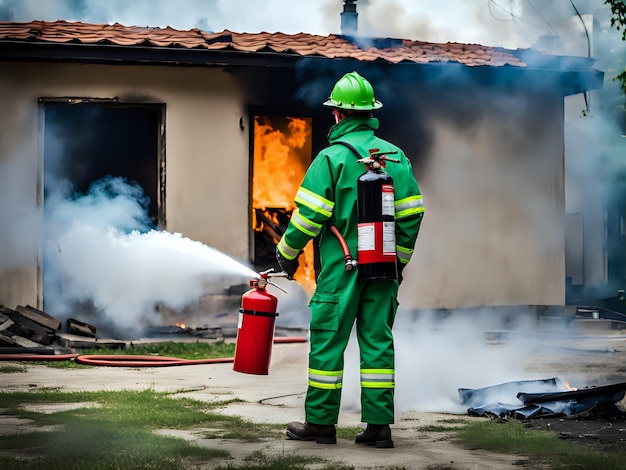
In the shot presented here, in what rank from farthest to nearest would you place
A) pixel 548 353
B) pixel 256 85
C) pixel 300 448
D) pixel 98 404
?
pixel 256 85 < pixel 548 353 < pixel 98 404 < pixel 300 448

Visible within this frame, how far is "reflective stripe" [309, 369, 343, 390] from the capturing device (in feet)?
18.9

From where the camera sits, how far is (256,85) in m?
13.6

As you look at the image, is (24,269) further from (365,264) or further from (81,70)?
(365,264)

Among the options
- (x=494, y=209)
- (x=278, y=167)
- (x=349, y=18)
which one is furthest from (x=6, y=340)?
(x=349, y=18)

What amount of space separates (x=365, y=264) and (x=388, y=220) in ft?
0.86

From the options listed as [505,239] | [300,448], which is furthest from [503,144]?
[300,448]

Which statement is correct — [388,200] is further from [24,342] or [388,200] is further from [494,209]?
[494,209]

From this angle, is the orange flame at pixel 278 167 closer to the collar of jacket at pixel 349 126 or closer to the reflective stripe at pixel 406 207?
the collar of jacket at pixel 349 126

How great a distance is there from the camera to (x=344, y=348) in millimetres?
5836

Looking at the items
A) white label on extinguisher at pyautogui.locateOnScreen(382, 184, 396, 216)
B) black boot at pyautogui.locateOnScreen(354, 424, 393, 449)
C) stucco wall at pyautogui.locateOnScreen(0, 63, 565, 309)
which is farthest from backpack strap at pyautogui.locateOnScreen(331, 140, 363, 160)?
stucco wall at pyautogui.locateOnScreen(0, 63, 565, 309)

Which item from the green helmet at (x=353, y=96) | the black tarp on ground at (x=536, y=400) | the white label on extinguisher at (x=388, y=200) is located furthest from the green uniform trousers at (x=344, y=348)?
the black tarp on ground at (x=536, y=400)

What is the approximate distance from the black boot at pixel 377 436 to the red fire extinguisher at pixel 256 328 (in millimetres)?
816

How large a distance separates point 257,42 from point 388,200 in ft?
27.2

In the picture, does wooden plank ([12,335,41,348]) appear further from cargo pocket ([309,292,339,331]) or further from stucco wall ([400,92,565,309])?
cargo pocket ([309,292,339,331])
